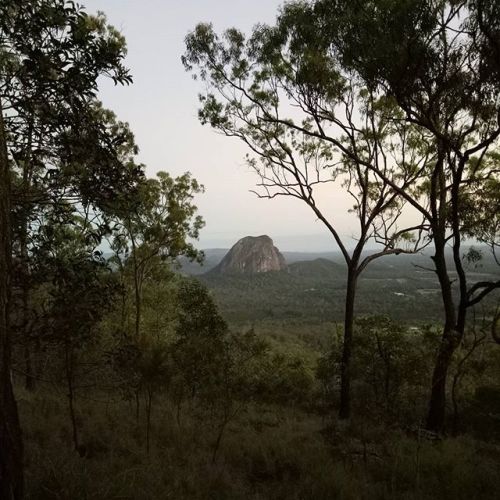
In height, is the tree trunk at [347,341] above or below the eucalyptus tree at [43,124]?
below

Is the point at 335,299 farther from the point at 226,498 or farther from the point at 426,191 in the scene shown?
the point at 226,498

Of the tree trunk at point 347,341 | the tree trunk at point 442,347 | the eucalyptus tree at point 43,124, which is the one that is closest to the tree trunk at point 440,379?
the tree trunk at point 442,347


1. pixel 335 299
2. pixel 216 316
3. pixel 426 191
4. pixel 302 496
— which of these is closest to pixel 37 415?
pixel 216 316

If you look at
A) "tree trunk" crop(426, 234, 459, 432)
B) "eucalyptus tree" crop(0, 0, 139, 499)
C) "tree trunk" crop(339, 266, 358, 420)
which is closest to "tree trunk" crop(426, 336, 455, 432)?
"tree trunk" crop(426, 234, 459, 432)

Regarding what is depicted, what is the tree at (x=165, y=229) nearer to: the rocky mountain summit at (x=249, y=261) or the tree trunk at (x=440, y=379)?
the tree trunk at (x=440, y=379)

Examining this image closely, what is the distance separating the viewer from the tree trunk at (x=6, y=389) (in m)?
3.80

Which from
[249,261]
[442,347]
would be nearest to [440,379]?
[442,347]

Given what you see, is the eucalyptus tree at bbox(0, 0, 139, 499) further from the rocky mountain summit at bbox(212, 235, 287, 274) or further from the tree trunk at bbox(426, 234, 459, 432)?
the rocky mountain summit at bbox(212, 235, 287, 274)

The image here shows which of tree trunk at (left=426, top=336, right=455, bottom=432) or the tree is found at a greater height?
the tree

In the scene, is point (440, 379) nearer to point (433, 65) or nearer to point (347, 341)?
point (347, 341)

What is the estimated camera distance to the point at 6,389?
3867 millimetres

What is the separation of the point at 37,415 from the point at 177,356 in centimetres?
425

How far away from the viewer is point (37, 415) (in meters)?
10.6

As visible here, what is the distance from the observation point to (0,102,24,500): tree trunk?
380 cm
